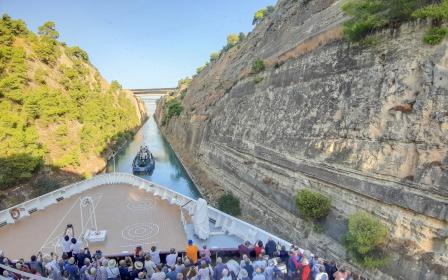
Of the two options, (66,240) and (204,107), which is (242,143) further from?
(204,107)

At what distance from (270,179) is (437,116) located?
1034cm

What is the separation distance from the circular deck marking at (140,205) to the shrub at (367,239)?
1199cm

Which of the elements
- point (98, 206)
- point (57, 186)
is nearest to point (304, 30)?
point (98, 206)

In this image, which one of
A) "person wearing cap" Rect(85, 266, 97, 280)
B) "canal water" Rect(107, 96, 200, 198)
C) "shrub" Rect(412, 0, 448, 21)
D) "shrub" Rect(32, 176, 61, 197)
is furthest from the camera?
"canal water" Rect(107, 96, 200, 198)

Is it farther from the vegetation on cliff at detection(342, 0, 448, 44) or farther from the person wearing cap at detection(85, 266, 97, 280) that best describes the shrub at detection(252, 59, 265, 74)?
the person wearing cap at detection(85, 266, 97, 280)

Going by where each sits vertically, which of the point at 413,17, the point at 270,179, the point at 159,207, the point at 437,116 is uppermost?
the point at 413,17

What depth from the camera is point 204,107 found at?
45625 mm

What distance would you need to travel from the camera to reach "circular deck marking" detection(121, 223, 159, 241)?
1548 centimetres

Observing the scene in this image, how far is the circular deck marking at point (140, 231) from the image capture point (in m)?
15.5

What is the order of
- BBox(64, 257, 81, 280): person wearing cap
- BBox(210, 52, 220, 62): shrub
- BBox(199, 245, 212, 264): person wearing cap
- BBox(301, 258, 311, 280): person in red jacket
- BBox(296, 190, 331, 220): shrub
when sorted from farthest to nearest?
BBox(210, 52, 220, 62): shrub → BBox(296, 190, 331, 220): shrub → BBox(199, 245, 212, 264): person wearing cap → BBox(64, 257, 81, 280): person wearing cap → BBox(301, 258, 311, 280): person in red jacket

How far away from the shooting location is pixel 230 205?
22.2 m

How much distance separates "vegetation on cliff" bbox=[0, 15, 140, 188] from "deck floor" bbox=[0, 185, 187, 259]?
7.39 m

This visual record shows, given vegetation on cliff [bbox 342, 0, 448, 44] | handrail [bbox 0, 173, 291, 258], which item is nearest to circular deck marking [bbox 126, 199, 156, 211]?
handrail [bbox 0, 173, 291, 258]

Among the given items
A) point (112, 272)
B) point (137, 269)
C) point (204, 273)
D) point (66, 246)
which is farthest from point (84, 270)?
point (204, 273)
